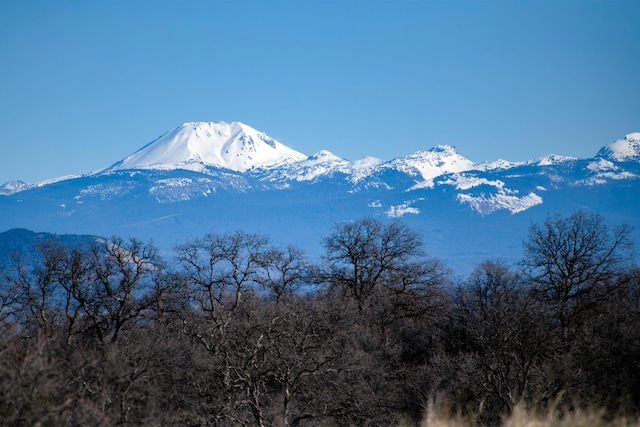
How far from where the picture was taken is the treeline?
79.9 ft

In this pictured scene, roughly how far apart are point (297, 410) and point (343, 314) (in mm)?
8800

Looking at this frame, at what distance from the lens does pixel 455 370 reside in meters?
28.6

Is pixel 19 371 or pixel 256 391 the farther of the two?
pixel 256 391

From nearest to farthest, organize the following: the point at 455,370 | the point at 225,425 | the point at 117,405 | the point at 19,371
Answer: the point at 19,371, the point at 117,405, the point at 225,425, the point at 455,370

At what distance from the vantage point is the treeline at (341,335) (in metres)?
24.3

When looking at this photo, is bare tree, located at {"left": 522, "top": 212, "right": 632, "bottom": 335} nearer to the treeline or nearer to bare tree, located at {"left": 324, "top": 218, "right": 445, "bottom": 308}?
the treeline

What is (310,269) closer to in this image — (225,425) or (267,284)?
(267,284)

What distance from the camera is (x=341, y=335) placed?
106 ft

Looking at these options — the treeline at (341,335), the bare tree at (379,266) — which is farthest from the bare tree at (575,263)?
the bare tree at (379,266)

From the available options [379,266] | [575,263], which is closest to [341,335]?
[379,266]

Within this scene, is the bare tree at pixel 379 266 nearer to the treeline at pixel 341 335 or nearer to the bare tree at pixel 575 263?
the treeline at pixel 341 335

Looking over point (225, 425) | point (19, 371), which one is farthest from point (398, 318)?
point (19, 371)

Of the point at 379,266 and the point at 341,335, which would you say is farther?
the point at 379,266

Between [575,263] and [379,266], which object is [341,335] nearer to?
[379,266]
